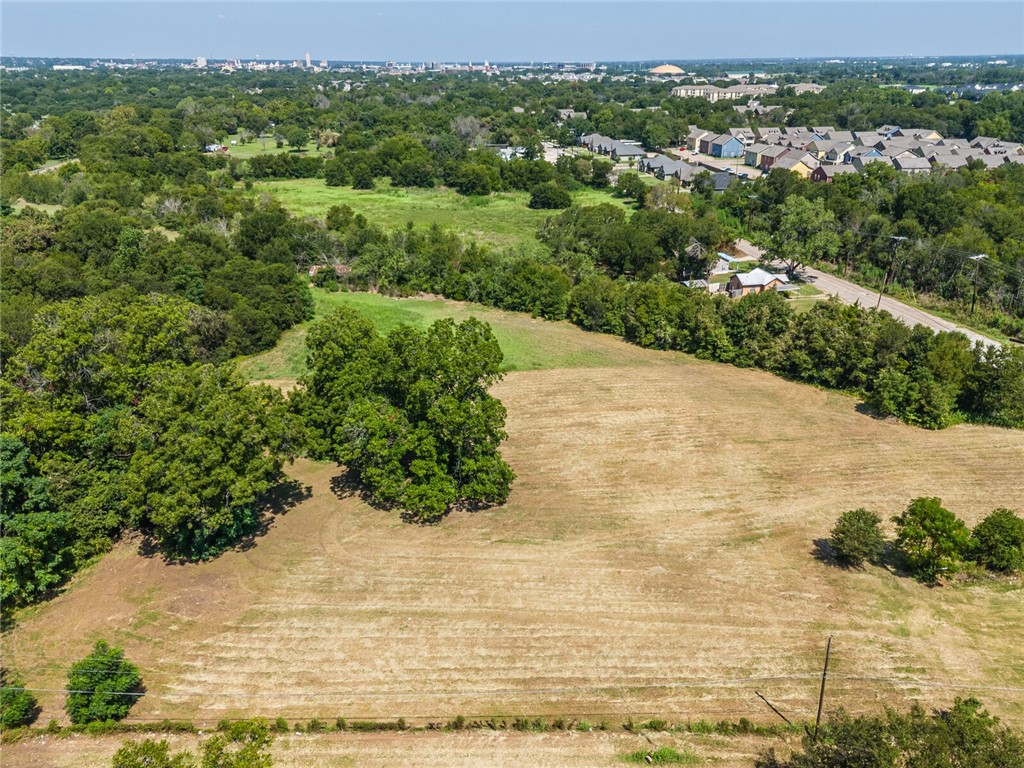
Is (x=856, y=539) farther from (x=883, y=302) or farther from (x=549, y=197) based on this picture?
(x=549, y=197)

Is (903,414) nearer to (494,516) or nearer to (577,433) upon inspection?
(577,433)

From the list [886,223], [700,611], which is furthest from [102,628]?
[886,223]

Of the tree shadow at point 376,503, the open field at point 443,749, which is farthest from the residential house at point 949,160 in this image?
the open field at point 443,749

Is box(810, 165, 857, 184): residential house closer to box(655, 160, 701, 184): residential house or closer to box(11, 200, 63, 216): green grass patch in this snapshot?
box(655, 160, 701, 184): residential house

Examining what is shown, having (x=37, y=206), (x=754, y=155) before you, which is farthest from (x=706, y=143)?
(x=37, y=206)

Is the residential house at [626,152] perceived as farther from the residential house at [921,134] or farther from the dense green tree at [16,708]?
the dense green tree at [16,708]

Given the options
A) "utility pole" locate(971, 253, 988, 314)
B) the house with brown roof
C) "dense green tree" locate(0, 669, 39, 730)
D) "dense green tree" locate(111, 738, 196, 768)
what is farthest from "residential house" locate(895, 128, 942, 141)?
"dense green tree" locate(0, 669, 39, 730)
